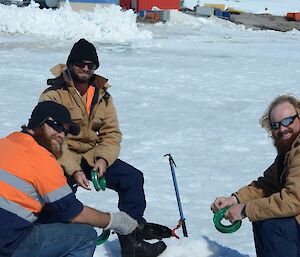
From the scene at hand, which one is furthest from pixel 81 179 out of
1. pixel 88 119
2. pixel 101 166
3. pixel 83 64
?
pixel 83 64

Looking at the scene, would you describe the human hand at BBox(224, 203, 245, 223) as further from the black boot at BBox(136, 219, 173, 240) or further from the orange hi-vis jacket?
the orange hi-vis jacket

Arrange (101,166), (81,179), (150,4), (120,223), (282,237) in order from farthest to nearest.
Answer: (150,4), (101,166), (81,179), (120,223), (282,237)

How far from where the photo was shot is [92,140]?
12.7ft

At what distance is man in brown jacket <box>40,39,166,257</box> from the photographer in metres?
3.75

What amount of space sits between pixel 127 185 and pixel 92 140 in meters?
0.41

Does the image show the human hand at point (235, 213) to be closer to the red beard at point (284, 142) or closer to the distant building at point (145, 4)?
the red beard at point (284, 142)

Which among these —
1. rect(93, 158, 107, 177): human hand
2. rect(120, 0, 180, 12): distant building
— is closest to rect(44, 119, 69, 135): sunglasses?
rect(93, 158, 107, 177): human hand

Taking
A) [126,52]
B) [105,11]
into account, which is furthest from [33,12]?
[126,52]

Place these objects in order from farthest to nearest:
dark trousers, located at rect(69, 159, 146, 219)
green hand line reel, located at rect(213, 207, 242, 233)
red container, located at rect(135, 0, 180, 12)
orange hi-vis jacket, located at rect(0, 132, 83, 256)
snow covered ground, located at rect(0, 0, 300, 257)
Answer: red container, located at rect(135, 0, 180, 12), snow covered ground, located at rect(0, 0, 300, 257), dark trousers, located at rect(69, 159, 146, 219), green hand line reel, located at rect(213, 207, 242, 233), orange hi-vis jacket, located at rect(0, 132, 83, 256)

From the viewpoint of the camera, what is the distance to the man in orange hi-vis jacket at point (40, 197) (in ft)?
8.47

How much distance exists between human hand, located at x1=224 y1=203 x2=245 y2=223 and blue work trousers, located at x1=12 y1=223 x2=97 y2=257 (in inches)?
30.6

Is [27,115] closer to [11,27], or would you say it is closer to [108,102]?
[108,102]

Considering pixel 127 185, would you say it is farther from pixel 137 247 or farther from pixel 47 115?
pixel 47 115

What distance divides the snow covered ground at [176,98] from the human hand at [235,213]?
0.83 m
